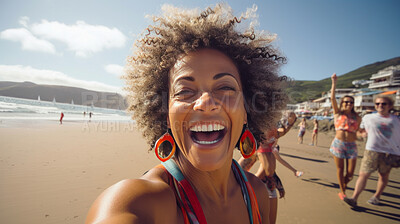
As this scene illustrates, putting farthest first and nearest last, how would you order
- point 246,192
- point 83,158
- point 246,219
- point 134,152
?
point 134,152, point 83,158, point 246,192, point 246,219

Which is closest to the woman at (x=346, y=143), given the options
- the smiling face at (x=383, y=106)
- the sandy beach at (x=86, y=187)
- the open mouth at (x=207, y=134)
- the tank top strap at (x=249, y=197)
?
the smiling face at (x=383, y=106)

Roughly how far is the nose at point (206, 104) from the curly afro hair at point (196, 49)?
497 millimetres

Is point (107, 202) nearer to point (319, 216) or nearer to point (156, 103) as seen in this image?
point (156, 103)

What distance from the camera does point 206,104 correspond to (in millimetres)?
1346

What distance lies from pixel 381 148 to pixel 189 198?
200 inches

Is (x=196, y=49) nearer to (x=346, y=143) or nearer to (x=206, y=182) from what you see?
(x=206, y=182)

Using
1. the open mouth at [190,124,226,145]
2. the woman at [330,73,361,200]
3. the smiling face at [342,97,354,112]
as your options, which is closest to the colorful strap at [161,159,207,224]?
the open mouth at [190,124,226,145]

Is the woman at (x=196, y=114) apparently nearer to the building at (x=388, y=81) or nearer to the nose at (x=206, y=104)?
the nose at (x=206, y=104)

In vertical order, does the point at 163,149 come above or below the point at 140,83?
below

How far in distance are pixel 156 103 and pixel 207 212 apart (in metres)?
1.18

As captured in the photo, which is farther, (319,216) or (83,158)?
(83,158)

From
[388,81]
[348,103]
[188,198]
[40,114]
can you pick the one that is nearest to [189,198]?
[188,198]

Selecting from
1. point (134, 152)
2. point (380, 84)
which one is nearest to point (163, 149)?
point (134, 152)

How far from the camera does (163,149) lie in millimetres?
2064
